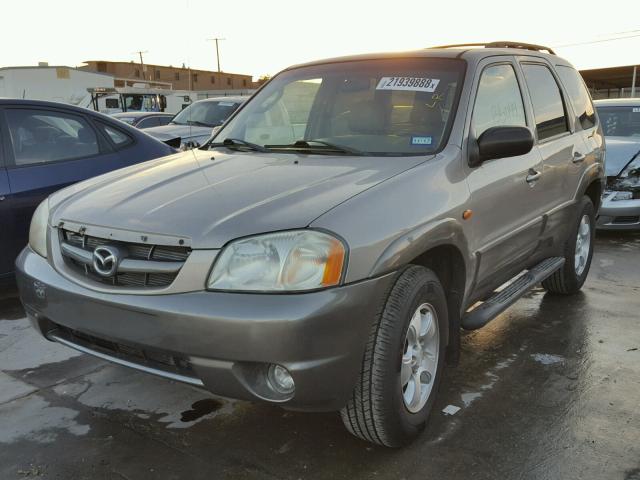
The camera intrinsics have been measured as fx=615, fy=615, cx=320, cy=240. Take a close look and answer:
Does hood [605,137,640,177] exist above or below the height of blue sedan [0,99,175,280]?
below

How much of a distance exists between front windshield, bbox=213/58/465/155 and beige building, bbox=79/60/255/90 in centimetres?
7803

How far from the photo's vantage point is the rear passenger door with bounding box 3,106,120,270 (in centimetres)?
447

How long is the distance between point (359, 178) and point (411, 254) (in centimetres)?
42

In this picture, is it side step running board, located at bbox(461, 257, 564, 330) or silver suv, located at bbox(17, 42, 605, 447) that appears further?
side step running board, located at bbox(461, 257, 564, 330)

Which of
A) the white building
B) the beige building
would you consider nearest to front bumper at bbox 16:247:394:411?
the white building

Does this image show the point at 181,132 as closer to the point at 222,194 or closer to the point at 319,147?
the point at 319,147

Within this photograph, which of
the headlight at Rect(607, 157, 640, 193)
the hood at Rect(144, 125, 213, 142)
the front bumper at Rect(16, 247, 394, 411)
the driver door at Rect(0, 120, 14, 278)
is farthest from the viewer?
the hood at Rect(144, 125, 213, 142)

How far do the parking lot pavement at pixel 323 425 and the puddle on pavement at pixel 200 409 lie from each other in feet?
0.03

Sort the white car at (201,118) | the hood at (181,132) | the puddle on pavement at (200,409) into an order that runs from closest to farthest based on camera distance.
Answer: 1. the puddle on pavement at (200,409)
2. the hood at (181,132)
3. the white car at (201,118)

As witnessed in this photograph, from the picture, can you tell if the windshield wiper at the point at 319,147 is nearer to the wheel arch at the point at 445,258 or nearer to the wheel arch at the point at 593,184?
the wheel arch at the point at 445,258

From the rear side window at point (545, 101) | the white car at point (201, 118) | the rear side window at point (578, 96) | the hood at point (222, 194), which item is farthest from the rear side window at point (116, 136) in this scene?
the white car at point (201, 118)

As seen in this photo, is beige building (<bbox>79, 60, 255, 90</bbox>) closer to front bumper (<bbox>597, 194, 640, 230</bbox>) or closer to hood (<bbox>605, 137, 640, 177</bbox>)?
hood (<bbox>605, 137, 640, 177</bbox>)

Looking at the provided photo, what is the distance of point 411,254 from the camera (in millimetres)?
2502

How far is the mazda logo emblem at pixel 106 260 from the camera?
2420mm
